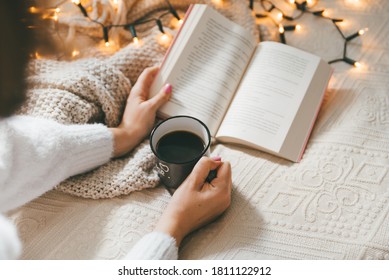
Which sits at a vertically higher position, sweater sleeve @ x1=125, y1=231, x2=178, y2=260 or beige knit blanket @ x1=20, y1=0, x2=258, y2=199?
beige knit blanket @ x1=20, y1=0, x2=258, y2=199

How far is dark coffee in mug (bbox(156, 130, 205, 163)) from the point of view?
680 mm

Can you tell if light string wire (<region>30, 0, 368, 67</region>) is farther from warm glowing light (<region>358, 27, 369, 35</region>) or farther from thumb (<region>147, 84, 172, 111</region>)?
thumb (<region>147, 84, 172, 111</region>)

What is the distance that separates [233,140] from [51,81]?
1.19ft

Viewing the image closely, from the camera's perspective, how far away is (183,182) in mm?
689

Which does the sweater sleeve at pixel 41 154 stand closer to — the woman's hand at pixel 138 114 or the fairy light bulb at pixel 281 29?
the woman's hand at pixel 138 114

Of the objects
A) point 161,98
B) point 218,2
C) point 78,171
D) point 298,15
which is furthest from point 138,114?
point 298,15

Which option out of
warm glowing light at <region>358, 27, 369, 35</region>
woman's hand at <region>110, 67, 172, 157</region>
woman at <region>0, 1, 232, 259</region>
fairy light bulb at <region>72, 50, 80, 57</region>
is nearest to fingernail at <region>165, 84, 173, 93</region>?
woman's hand at <region>110, 67, 172, 157</region>

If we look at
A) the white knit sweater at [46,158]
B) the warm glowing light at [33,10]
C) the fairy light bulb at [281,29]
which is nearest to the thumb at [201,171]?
the white knit sweater at [46,158]

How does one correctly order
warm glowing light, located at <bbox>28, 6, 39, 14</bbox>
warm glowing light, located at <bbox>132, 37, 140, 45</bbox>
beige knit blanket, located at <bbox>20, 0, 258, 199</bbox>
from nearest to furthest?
warm glowing light, located at <bbox>28, 6, 39, 14</bbox>
beige knit blanket, located at <bbox>20, 0, 258, 199</bbox>
warm glowing light, located at <bbox>132, 37, 140, 45</bbox>

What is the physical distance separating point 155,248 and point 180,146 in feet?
0.58

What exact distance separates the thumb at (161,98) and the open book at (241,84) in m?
0.01

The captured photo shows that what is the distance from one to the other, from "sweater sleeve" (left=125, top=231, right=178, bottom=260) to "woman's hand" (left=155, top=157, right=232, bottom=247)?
2 cm

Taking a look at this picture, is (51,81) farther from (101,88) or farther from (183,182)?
(183,182)

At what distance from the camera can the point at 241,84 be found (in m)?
0.85
